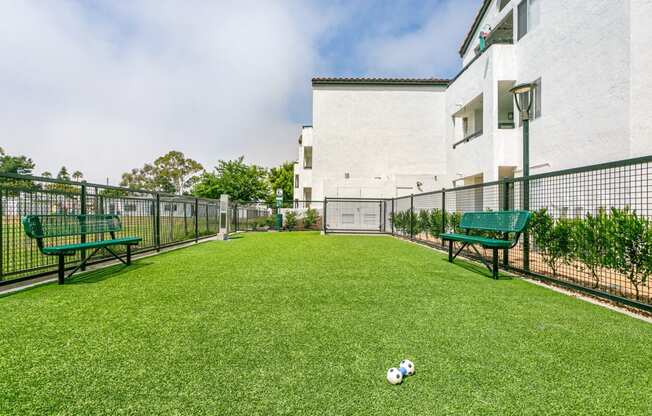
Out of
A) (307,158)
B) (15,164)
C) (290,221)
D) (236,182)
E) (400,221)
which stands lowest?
(290,221)

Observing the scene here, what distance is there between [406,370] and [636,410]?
1.26 metres

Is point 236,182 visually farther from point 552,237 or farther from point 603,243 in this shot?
point 603,243

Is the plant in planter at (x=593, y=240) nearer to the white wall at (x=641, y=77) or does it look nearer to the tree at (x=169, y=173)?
the white wall at (x=641, y=77)

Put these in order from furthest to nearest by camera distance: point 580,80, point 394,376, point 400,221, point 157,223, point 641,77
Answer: point 400,221
point 580,80
point 157,223
point 641,77
point 394,376

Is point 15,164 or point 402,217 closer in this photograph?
point 402,217

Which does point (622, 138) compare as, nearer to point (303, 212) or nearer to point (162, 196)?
point (162, 196)

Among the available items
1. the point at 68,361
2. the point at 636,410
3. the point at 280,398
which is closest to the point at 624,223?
the point at 636,410

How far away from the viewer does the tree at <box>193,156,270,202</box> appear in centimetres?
3047

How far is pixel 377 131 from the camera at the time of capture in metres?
21.3

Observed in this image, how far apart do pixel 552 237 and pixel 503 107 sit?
10.3 metres

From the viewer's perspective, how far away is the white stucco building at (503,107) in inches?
281

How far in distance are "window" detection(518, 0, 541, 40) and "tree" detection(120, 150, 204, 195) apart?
2193 inches

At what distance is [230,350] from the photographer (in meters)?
2.38

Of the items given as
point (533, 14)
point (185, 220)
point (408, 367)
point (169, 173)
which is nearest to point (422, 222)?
point (533, 14)
